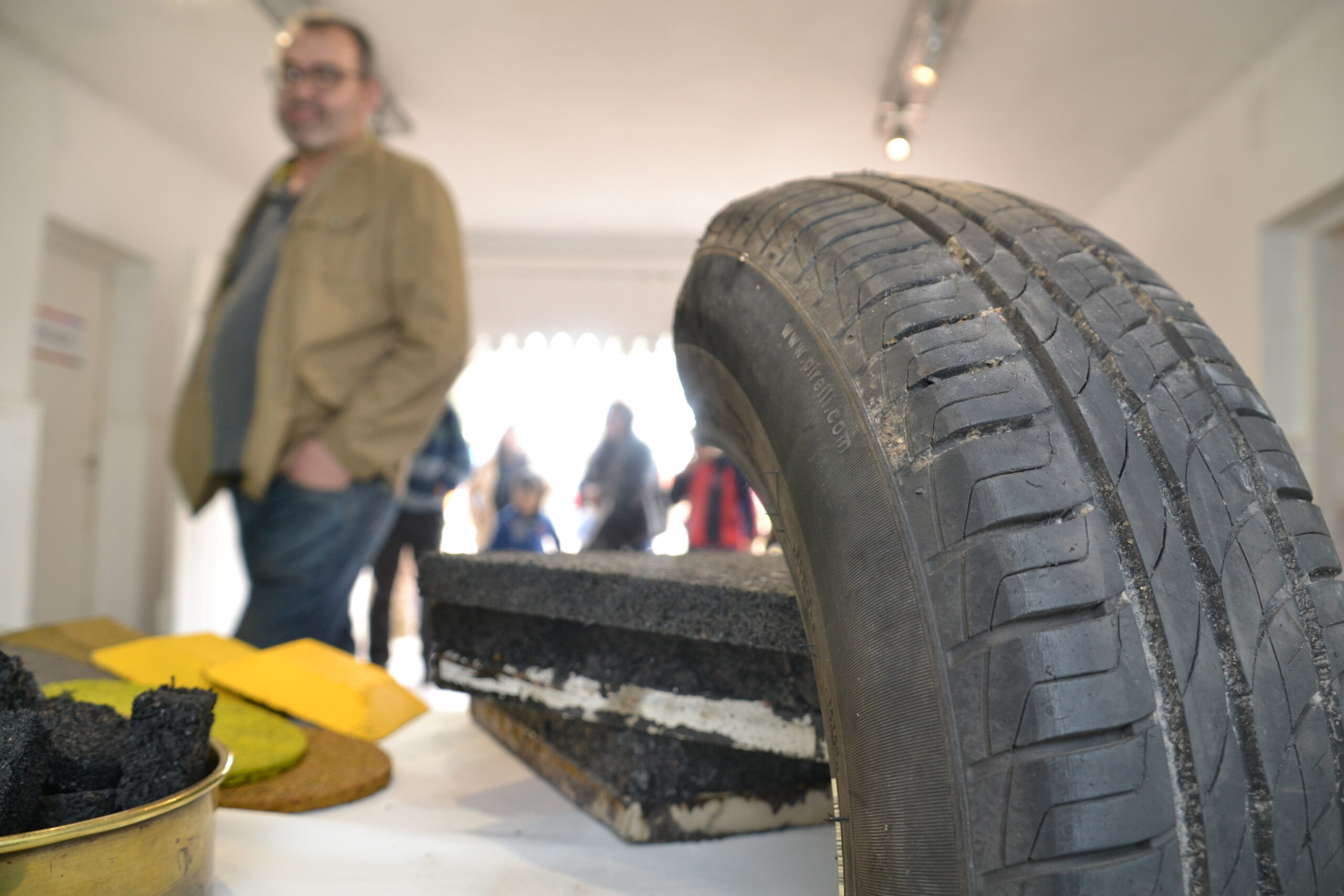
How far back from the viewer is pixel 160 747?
0.54m

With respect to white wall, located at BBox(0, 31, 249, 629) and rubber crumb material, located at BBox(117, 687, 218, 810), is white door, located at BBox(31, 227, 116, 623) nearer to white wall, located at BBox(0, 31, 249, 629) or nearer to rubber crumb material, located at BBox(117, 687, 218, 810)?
white wall, located at BBox(0, 31, 249, 629)

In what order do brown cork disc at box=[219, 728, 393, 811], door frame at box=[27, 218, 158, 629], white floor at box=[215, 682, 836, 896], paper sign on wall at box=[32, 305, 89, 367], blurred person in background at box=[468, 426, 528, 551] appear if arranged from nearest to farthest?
1. white floor at box=[215, 682, 836, 896]
2. brown cork disc at box=[219, 728, 393, 811]
3. paper sign on wall at box=[32, 305, 89, 367]
4. door frame at box=[27, 218, 158, 629]
5. blurred person in background at box=[468, 426, 528, 551]

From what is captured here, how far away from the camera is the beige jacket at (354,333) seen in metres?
1.70

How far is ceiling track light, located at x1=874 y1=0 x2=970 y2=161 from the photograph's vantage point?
3721 mm

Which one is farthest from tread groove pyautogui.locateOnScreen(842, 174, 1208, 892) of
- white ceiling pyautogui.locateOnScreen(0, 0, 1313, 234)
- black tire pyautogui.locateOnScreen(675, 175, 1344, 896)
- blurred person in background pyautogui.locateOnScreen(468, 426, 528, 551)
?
blurred person in background pyautogui.locateOnScreen(468, 426, 528, 551)

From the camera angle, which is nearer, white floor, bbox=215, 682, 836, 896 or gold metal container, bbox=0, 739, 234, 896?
gold metal container, bbox=0, 739, 234, 896

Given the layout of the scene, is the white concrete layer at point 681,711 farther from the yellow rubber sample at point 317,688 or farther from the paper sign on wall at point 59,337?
the paper sign on wall at point 59,337

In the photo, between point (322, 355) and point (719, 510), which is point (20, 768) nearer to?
point (322, 355)

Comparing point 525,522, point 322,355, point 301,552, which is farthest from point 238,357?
point 525,522

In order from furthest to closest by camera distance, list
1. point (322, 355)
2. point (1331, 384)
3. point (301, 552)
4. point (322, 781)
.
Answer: point (1331, 384)
point (322, 355)
point (301, 552)
point (322, 781)

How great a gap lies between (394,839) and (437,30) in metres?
4.25

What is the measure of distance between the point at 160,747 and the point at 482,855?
276 mm

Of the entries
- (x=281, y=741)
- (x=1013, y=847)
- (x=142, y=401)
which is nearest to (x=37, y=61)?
(x=142, y=401)

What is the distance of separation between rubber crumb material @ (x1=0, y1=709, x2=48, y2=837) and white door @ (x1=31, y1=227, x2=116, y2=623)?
15.8 feet
